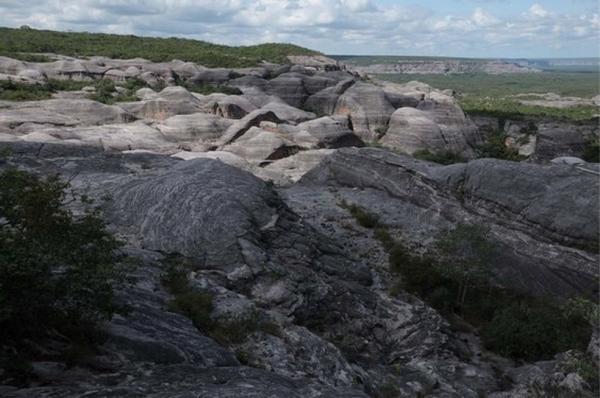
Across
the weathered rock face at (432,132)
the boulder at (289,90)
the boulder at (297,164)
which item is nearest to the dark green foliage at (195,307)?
the boulder at (297,164)

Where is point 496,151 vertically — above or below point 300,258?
below

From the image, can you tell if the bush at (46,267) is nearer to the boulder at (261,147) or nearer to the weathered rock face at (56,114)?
the weathered rock face at (56,114)

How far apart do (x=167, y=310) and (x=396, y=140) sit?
3554 cm

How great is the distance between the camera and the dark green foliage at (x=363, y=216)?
70.3ft

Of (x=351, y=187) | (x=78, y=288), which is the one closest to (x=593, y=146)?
(x=351, y=187)

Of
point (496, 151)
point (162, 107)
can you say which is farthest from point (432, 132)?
point (162, 107)

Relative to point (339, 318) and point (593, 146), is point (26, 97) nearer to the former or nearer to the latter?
point (339, 318)

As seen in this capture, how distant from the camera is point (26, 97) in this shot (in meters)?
38.8

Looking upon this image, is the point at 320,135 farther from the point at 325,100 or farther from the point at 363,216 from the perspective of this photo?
the point at 325,100

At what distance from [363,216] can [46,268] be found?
15459 mm

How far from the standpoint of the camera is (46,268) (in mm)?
7113

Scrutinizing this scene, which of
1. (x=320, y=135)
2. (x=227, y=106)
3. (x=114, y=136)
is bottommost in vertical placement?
(x=320, y=135)

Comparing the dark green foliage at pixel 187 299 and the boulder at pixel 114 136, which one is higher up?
the boulder at pixel 114 136

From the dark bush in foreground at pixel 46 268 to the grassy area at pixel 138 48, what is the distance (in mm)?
58888
